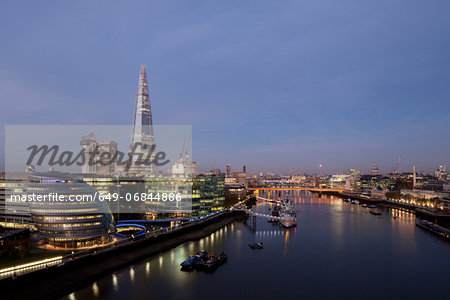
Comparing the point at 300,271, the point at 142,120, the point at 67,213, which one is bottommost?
the point at 300,271

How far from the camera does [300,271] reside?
69.3ft

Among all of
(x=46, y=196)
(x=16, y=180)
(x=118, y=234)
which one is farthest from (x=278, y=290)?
(x=16, y=180)

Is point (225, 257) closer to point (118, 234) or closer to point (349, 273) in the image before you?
point (349, 273)

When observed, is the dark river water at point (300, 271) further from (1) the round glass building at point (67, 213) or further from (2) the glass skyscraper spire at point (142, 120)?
(2) the glass skyscraper spire at point (142, 120)

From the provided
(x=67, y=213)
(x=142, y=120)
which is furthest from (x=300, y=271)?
(x=142, y=120)


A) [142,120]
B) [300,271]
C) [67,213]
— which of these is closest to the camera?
[300,271]

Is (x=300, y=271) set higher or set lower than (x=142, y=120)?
lower

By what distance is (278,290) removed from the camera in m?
17.9

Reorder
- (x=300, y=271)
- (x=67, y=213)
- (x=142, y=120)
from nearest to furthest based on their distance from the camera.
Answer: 1. (x=300, y=271)
2. (x=67, y=213)
3. (x=142, y=120)

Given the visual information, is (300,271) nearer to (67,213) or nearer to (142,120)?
(67,213)

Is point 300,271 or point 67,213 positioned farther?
point 67,213

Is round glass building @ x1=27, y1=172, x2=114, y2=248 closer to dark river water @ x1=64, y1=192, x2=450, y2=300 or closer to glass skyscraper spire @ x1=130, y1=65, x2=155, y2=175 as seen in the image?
dark river water @ x1=64, y1=192, x2=450, y2=300

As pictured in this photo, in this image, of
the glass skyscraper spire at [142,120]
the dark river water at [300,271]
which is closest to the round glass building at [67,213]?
the dark river water at [300,271]

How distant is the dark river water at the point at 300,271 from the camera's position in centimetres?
1742
